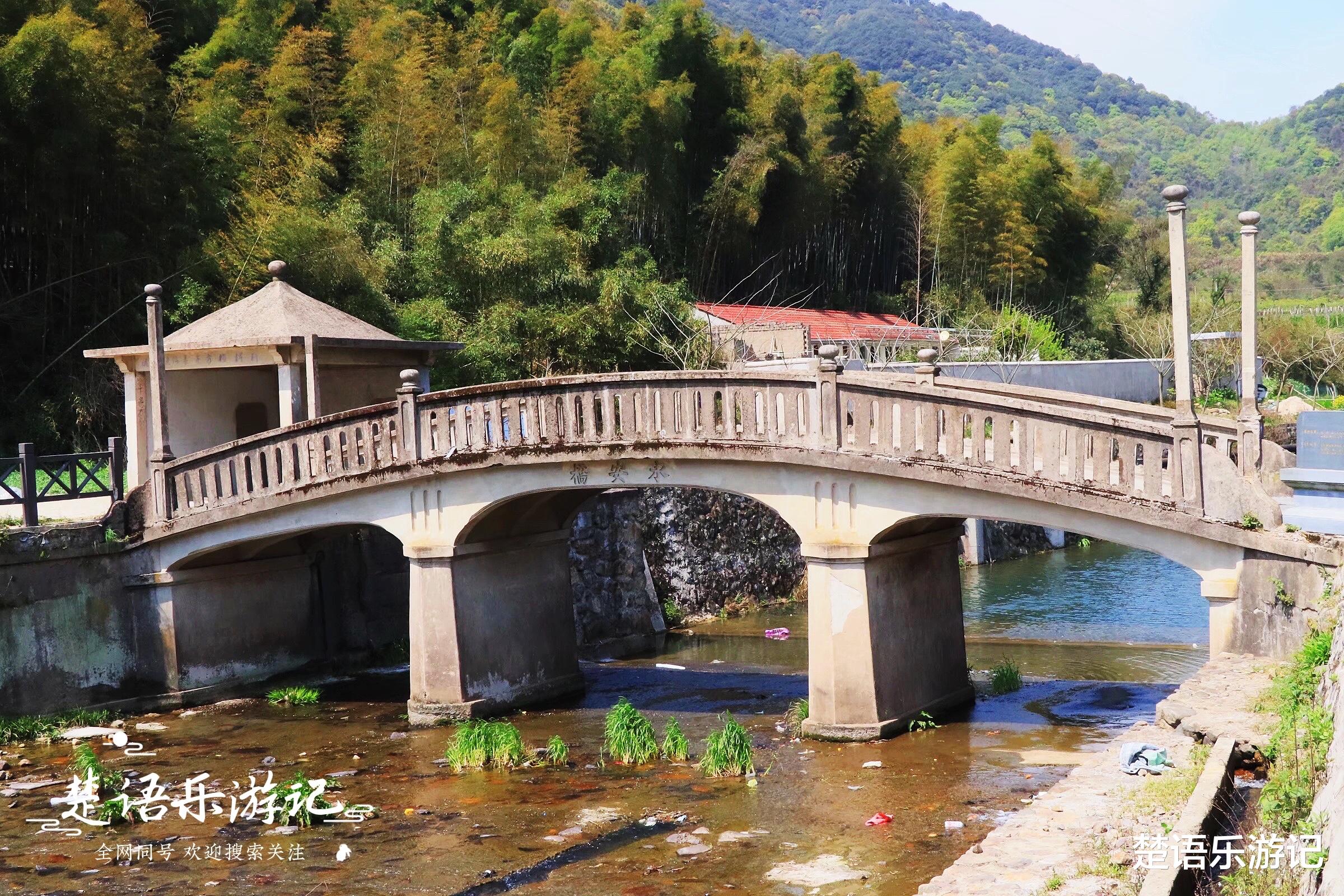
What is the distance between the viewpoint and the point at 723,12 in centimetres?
16712

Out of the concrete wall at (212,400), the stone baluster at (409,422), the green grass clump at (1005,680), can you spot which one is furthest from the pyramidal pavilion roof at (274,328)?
the green grass clump at (1005,680)

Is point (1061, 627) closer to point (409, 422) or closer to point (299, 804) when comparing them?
point (409, 422)

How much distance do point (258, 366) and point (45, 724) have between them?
16.9ft

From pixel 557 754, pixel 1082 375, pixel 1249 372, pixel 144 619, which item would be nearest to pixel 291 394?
pixel 144 619

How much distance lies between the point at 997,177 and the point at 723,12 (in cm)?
13460

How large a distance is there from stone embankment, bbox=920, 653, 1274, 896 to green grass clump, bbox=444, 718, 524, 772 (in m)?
5.77

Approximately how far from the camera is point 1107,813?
8.14m

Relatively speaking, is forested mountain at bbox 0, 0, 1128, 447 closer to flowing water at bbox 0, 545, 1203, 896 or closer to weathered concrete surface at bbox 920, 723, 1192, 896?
flowing water at bbox 0, 545, 1203, 896

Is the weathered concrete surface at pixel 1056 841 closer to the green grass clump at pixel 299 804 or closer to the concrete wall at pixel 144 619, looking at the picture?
the green grass clump at pixel 299 804

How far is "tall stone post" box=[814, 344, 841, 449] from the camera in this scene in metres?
13.0

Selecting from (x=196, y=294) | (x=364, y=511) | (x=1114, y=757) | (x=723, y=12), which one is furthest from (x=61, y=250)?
(x=723, y=12)

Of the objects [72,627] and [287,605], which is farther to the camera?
[287,605]

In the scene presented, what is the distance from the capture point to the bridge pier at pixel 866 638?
509 inches

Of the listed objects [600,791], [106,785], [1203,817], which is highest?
[1203,817]
